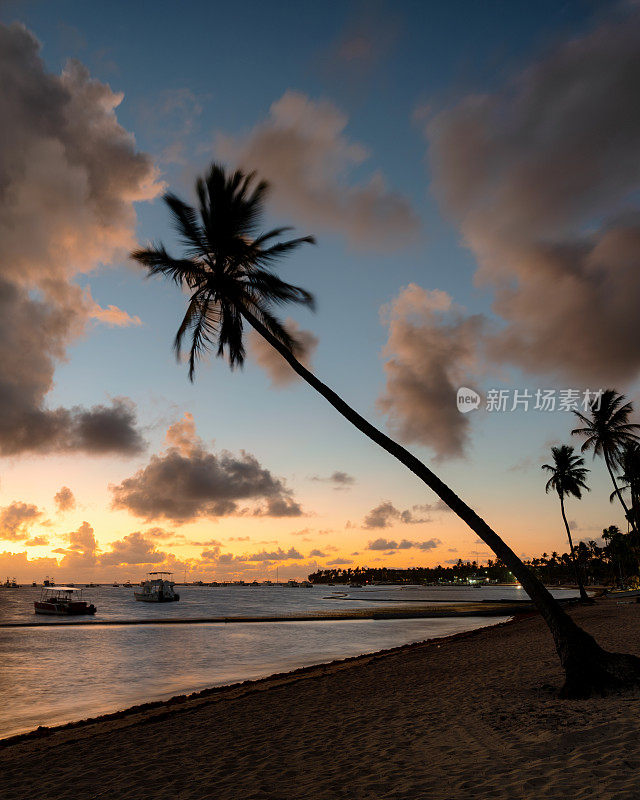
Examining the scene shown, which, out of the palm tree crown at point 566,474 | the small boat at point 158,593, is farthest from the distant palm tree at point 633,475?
the small boat at point 158,593

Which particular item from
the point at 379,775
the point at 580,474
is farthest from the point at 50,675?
the point at 580,474

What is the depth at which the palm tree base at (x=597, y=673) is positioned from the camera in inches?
389

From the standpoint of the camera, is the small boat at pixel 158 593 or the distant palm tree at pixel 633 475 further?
the small boat at pixel 158 593

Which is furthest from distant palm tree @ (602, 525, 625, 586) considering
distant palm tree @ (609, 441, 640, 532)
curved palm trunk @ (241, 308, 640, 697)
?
curved palm trunk @ (241, 308, 640, 697)

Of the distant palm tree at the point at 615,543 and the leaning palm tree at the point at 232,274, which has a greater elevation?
the leaning palm tree at the point at 232,274

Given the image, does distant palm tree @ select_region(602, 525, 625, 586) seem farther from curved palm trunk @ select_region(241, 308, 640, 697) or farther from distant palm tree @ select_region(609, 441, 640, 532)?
curved palm trunk @ select_region(241, 308, 640, 697)

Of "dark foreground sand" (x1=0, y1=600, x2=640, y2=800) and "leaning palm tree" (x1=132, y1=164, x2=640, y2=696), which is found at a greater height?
"leaning palm tree" (x1=132, y1=164, x2=640, y2=696)

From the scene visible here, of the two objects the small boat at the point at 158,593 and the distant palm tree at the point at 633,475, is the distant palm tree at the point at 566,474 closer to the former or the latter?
the distant palm tree at the point at 633,475

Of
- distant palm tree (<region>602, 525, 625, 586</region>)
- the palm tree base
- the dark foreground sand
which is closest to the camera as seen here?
the dark foreground sand

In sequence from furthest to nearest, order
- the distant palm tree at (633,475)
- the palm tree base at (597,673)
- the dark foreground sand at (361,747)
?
the distant palm tree at (633,475) → the palm tree base at (597,673) → the dark foreground sand at (361,747)

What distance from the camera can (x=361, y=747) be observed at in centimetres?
830

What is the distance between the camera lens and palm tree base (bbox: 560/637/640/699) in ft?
32.4

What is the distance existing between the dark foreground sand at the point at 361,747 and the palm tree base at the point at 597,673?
39 cm

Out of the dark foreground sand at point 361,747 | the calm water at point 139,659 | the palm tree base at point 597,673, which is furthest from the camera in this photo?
the calm water at point 139,659
